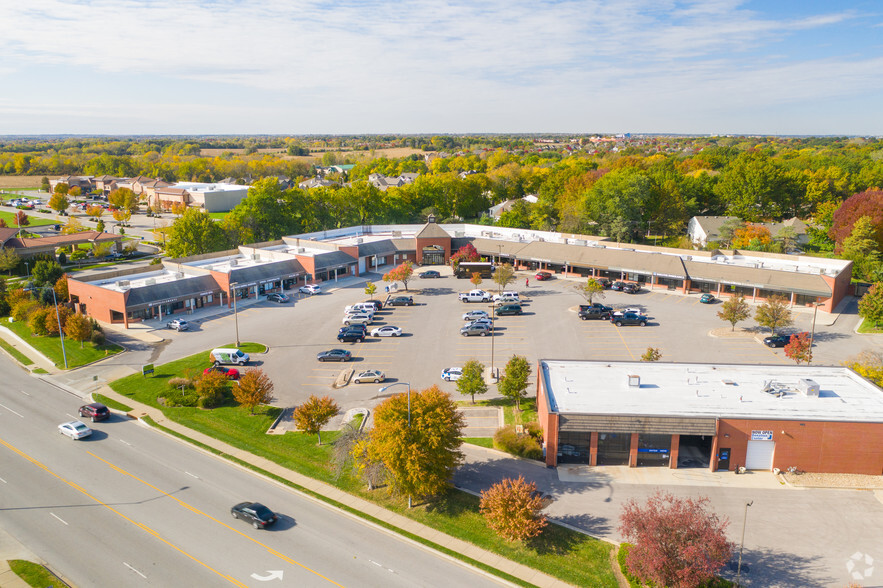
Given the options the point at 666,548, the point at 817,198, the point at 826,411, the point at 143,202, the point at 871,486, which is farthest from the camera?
the point at 143,202

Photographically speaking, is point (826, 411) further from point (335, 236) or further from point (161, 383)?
point (335, 236)

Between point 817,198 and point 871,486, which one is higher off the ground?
point 817,198

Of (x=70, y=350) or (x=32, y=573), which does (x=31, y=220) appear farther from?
(x=32, y=573)

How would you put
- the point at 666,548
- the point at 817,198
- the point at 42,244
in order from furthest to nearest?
the point at 817,198
the point at 42,244
the point at 666,548

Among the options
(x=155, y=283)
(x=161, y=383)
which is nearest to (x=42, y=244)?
(x=155, y=283)


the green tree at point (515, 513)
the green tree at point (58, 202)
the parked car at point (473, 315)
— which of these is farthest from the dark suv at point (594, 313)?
the green tree at point (58, 202)

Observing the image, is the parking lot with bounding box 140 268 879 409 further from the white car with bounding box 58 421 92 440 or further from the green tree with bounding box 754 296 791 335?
the white car with bounding box 58 421 92 440

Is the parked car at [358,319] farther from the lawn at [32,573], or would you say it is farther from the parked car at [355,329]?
the lawn at [32,573]
